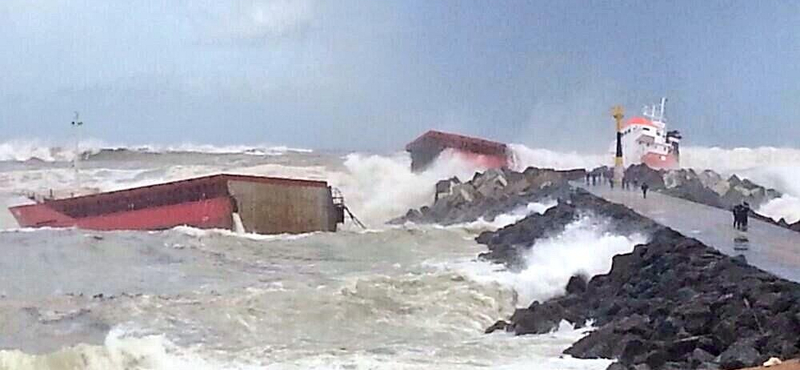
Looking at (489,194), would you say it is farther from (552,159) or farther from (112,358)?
(112,358)

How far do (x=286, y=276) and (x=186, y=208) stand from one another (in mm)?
1121

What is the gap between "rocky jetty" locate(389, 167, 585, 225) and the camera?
346 inches

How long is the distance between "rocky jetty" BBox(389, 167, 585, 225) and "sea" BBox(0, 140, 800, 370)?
4.3 inches

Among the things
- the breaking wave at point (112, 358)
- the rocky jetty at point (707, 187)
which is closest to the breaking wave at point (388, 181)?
the rocky jetty at point (707, 187)

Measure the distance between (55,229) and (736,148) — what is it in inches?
205

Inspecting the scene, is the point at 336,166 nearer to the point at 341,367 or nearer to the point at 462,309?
the point at 462,309

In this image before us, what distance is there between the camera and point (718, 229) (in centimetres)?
634

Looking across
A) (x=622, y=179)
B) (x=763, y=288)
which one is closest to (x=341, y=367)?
(x=763, y=288)

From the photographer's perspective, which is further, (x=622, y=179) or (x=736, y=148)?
(x=622, y=179)

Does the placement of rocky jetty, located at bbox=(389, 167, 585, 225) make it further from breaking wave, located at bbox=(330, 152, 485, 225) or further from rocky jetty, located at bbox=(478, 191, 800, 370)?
rocky jetty, located at bbox=(478, 191, 800, 370)

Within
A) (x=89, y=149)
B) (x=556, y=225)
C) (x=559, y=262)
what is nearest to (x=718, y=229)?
(x=559, y=262)

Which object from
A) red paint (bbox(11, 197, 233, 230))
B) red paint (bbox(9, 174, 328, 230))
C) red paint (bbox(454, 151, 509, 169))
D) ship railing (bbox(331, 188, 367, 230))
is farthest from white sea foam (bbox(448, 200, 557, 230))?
red paint (bbox(11, 197, 233, 230))

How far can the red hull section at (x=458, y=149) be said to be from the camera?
803cm

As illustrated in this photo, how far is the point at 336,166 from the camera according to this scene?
7.88m
